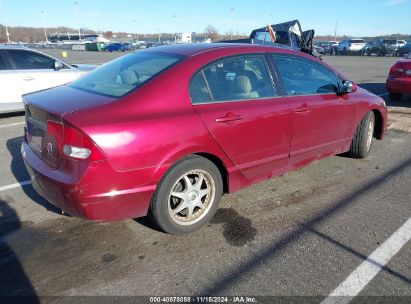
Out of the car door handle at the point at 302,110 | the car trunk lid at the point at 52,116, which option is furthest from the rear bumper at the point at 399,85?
the car trunk lid at the point at 52,116

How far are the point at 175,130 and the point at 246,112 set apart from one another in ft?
2.67

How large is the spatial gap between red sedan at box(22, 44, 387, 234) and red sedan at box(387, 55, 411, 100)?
227 inches

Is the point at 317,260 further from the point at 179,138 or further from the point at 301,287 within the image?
the point at 179,138

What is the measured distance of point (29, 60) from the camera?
26.8ft

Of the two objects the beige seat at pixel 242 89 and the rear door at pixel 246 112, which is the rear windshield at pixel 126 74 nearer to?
the rear door at pixel 246 112

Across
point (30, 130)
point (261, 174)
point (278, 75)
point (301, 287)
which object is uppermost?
point (278, 75)

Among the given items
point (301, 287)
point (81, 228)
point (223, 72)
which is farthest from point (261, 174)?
point (81, 228)

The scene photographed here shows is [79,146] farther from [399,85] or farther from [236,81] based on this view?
[399,85]

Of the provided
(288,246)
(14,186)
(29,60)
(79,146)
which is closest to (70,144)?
(79,146)

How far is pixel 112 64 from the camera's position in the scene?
3.98 m

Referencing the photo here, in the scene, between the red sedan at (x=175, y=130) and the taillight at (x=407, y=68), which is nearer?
the red sedan at (x=175, y=130)

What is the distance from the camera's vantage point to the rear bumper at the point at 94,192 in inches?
108

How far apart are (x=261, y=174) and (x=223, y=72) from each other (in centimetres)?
111

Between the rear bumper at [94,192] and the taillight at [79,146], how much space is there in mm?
64
